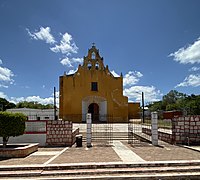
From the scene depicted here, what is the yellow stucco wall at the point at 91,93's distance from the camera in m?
29.5

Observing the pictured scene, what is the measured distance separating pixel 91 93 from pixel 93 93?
285 mm

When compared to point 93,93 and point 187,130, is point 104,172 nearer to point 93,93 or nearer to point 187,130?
point 187,130

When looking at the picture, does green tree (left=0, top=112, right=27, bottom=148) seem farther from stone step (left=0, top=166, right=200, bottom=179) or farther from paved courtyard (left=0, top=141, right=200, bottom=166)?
stone step (left=0, top=166, right=200, bottom=179)

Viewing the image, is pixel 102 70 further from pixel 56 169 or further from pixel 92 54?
pixel 56 169

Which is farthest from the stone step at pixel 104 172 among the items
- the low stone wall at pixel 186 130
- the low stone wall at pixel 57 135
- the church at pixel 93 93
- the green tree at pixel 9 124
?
the church at pixel 93 93

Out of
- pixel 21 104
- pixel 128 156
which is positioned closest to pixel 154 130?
pixel 128 156

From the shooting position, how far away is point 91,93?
29.9 m

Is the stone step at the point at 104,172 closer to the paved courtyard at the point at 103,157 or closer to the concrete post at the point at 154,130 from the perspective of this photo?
the paved courtyard at the point at 103,157

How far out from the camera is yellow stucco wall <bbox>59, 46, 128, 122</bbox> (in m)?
29.5

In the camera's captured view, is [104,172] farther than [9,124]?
No

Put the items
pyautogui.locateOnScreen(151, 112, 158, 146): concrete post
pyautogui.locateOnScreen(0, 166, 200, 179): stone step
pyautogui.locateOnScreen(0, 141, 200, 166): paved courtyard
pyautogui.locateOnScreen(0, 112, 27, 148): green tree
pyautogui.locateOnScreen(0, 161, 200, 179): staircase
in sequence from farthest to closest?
pyautogui.locateOnScreen(151, 112, 158, 146): concrete post → pyautogui.locateOnScreen(0, 112, 27, 148): green tree → pyautogui.locateOnScreen(0, 141, 200, 166): paved courtyard → pyautogui.locateOnScreen(0, 166, 200, 179): stone step → pyautogui.locateOnScreen(0, 161, 200, 179): staircase

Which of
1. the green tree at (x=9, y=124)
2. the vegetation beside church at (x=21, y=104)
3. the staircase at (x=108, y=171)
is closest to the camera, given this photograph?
the staircase at (x=108, y=171)

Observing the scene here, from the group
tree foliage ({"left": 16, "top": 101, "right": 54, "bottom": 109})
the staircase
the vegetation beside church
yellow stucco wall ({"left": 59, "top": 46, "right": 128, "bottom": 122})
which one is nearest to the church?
yellow stucco wall ({"left": 59, "top": 46, "right": 128, "bottom": 122})

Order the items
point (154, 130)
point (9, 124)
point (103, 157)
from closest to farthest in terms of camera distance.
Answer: point (103, 157), point (9, 124), point (154, 130)
